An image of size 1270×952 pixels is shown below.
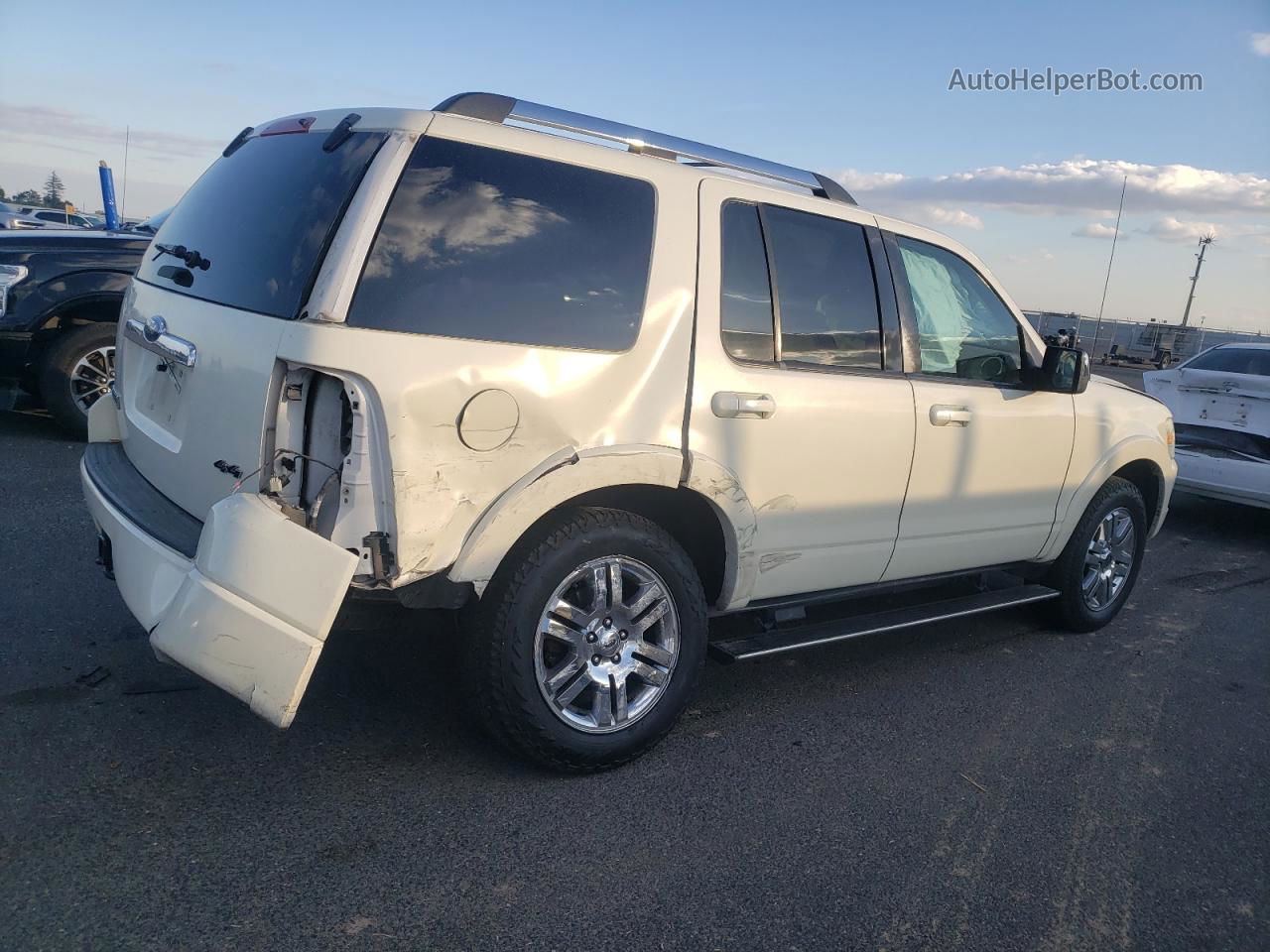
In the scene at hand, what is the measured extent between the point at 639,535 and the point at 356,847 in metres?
1.23

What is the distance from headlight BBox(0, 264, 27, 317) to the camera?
674 cm

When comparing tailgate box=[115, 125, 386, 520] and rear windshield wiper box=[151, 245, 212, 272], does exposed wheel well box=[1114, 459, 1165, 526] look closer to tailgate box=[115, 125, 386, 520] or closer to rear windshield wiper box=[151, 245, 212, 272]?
Result: tailgate box=[115, 125, 386, 520]

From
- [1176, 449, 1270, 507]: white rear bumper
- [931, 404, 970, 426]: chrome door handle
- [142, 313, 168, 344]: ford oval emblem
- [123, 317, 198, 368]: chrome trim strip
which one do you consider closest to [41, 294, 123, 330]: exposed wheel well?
[123, 317, 198, 368]: chrome trim strip

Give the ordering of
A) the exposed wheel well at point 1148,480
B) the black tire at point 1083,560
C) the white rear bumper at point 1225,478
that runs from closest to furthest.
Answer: the black tire at point 1083,560 → the exposed wheel well at point 1148,480 → the white rear bumper at point 1225,478

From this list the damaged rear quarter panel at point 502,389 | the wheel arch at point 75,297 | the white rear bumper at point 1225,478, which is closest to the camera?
the damaged rear quarter panel at point 502,389

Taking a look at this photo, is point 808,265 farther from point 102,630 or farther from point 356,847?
point 102,630

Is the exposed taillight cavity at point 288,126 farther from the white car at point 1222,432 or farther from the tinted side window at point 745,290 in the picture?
the white car at point 1222,432

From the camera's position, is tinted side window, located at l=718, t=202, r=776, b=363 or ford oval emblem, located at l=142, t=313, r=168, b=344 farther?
tinted side window, located at l=718, t=202, r=776, b=363

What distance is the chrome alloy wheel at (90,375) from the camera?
Answer: 23.3 ft

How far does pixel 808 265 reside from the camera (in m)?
3.71

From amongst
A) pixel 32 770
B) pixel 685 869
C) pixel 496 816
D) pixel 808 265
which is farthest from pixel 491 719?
pixel 808 265

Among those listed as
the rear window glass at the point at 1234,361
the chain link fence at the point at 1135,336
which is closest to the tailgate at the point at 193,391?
the rear window glass at the point at 1234,361

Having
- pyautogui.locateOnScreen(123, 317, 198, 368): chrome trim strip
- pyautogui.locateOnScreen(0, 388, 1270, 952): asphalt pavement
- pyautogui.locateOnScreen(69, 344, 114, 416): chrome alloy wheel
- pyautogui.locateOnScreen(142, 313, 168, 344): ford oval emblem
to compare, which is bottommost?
pyautogui.locateOnScreen(0, 388, 1270, 952): asphalt pavement

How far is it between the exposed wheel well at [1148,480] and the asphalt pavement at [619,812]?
1258mm
